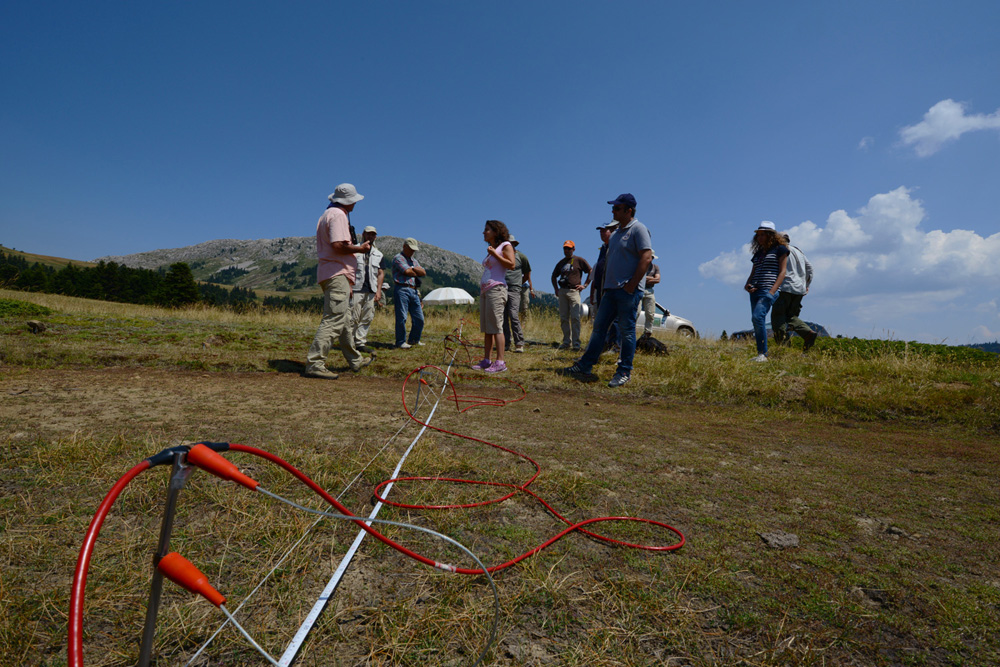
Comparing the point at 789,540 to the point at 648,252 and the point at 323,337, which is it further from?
the point at 323,337

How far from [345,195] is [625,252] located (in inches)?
128

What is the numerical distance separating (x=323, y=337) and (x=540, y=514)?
13.0 ft

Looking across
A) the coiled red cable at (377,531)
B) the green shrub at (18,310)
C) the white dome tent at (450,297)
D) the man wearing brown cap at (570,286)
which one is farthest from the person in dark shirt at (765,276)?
the green shrub at (18,310)

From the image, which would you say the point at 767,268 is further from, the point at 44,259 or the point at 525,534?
the point at 44,259

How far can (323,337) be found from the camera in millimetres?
5266

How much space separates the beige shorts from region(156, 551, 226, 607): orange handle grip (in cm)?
501

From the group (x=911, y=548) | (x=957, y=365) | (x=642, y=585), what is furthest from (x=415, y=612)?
(x=957, y=365)

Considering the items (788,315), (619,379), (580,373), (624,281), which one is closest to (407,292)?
(580,373)

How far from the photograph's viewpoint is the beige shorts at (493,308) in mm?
5906

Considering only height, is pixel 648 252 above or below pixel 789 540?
above

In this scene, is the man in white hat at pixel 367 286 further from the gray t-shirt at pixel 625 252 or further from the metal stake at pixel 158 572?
the metal stake at pixel 158 572

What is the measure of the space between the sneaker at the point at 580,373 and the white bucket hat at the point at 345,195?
325 centimetres

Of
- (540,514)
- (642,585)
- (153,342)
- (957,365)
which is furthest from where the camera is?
(153,342)

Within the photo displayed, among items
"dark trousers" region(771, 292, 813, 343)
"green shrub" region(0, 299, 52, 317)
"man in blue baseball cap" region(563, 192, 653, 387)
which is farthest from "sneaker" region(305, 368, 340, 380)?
"green shrub" region(0, 299, 52, 317)
